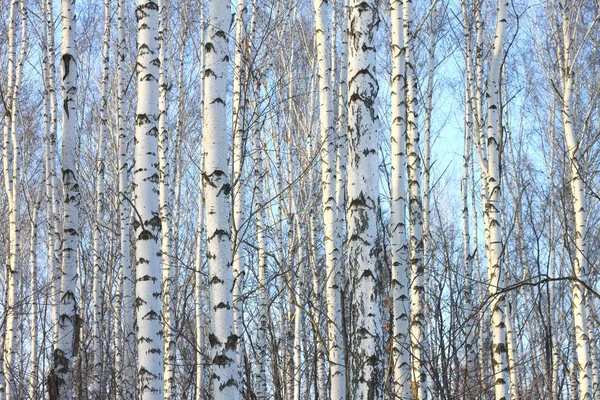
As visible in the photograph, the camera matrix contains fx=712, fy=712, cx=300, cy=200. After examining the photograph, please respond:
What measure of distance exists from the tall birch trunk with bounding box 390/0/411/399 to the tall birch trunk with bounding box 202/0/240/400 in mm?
2150

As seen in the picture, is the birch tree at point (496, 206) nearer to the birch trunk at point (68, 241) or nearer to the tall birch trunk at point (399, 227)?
the tall birch trunk at point (399, 227)

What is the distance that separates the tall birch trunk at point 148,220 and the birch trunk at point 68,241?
1342mm

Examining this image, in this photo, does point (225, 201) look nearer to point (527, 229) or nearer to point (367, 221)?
point (367, 221)

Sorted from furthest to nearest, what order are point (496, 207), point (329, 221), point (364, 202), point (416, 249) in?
point (329, 221) < point (416, 249) < point (496, 207) < point (364, 202)

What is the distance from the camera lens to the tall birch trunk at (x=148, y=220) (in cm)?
537

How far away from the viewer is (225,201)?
472 cm

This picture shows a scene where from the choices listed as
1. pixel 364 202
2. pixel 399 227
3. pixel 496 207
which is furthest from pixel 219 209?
pixel 496 207

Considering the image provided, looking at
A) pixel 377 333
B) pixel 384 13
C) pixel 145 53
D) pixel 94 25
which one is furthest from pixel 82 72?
pixel 377 333

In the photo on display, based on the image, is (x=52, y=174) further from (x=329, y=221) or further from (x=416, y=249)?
(x=416, y=249)

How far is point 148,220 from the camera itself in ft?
18.0

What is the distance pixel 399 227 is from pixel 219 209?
8.09ft

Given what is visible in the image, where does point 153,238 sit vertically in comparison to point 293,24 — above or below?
below

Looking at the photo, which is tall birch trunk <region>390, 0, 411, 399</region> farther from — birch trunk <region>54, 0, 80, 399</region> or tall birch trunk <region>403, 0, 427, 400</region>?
birch trunk <region>54, 0, 80, 399</region>

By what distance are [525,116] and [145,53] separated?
12005 millimetres
